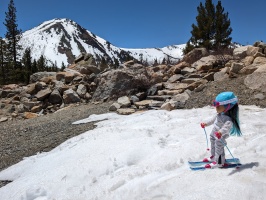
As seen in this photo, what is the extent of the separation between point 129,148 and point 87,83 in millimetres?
10500

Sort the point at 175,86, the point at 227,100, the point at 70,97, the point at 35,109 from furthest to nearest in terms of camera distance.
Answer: the point at 70,97, the point at 35,109, the point at 175,86, the point at 227,100

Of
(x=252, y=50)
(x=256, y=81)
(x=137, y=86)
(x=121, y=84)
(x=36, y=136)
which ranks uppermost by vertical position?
(x=252, y=50)

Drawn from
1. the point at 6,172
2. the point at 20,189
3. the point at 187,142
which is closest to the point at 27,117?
the point at 6,172

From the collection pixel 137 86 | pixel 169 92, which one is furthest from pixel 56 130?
pixel 137 86

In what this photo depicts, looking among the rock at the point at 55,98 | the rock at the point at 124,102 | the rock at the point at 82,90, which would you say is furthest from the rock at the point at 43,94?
the rock at the point at 124,102

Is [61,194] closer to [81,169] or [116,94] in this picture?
[81,169]

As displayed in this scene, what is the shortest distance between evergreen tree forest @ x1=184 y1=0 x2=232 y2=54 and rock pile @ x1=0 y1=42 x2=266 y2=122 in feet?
23.0

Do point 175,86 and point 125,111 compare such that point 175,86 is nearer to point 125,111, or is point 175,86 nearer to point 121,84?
point 121,84

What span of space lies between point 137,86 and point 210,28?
14635 millimetres

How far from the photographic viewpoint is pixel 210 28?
24.2 m

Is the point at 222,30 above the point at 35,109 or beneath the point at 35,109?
above

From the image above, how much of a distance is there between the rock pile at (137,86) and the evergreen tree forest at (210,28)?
7.01m

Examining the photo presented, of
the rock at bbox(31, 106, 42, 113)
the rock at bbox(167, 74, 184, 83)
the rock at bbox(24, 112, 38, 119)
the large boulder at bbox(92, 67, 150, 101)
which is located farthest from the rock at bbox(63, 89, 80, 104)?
the rock at bbox(167, 74, 184, 83)

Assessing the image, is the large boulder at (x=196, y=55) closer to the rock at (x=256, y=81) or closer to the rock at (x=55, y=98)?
the rock at (x=256, y=81)
